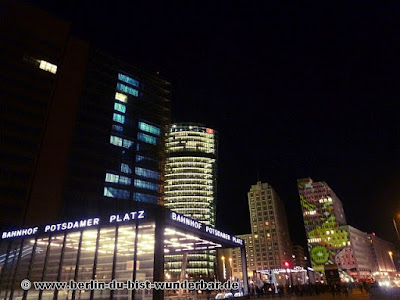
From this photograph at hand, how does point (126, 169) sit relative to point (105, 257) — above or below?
above

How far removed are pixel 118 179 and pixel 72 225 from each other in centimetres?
5107

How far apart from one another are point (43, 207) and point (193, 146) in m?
98.1

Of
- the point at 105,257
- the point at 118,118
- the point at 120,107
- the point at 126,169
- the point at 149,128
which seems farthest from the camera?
the point at 149,128

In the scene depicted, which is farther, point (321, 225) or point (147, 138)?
point (321, 225)

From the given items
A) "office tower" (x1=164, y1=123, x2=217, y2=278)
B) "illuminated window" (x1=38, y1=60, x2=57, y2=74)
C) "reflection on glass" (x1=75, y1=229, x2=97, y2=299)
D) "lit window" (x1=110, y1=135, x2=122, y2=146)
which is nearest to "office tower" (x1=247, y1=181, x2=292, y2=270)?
"office tower" (x1=164, y1=123, x2=217, y2=278)

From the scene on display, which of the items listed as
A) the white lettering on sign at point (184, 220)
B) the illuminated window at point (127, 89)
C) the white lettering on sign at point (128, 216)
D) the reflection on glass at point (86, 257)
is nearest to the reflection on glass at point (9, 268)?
the reflection on glass at point (86, 257)

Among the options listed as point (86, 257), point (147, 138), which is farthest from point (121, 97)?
point (86, 257)

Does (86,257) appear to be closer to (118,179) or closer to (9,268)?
(9,268)

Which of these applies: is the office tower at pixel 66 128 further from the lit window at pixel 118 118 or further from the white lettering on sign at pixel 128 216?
the white lettering on sign at pixel 128 216

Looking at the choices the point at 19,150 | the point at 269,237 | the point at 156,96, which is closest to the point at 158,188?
the point at 156,96

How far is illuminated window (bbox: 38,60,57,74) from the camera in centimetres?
6969

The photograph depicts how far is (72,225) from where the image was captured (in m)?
28.8

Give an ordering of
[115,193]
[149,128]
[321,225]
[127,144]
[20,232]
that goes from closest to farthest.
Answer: [20,232]
[115,193]
[127,144]
[149,128]
[321,225]

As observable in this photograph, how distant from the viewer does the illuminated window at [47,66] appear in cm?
6969
